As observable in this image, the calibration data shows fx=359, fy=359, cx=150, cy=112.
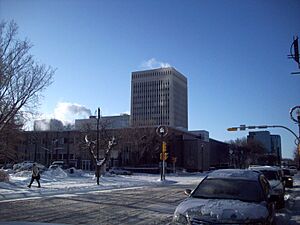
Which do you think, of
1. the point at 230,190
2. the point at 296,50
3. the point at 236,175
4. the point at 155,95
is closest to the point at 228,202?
the point at 230,190

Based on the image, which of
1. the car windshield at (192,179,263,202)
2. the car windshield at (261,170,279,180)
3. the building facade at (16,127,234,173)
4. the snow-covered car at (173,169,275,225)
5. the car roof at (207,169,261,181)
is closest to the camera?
the snow-covered car at (173,169,275,225)

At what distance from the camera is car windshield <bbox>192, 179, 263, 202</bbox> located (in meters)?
Result: 7.45

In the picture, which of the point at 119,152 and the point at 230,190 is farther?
the point at 119,152

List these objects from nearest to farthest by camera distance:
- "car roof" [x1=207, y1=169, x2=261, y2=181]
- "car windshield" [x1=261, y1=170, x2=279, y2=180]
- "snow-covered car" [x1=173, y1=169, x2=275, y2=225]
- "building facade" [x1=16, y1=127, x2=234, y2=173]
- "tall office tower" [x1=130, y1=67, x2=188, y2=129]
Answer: "snow-covered car" [x1=173, y1=169, x2=275, y2=225], "car roof" [x1=207, y1=169, x2=261, y2=181], "car windshield" [x1=261, y1=170, x2=279, y2=180], "building facade" [x1=16, y1=127, x2=234, y2=173], "tall office tower" [x1=130, y1=67, x2=188, y2=129]

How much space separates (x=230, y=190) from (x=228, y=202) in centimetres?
89

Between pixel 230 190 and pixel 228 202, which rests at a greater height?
pixel 230 190

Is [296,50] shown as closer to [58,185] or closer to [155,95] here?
[58,185]

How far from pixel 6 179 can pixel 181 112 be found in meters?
131

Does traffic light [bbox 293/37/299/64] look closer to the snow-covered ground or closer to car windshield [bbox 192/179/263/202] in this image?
car windshield [bbox 192/179/263/202]

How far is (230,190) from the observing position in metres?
7.78

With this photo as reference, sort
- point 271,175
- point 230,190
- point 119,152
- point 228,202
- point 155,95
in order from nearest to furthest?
point 228,202
point 230,190
point 271,175
point 119,152
point 155,95

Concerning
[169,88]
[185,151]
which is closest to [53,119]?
[185,151]

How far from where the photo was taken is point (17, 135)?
119ft

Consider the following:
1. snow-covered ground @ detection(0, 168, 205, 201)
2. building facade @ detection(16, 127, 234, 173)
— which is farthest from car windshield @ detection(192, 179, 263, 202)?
building facade @ detection(16, 127, 234, 173)
